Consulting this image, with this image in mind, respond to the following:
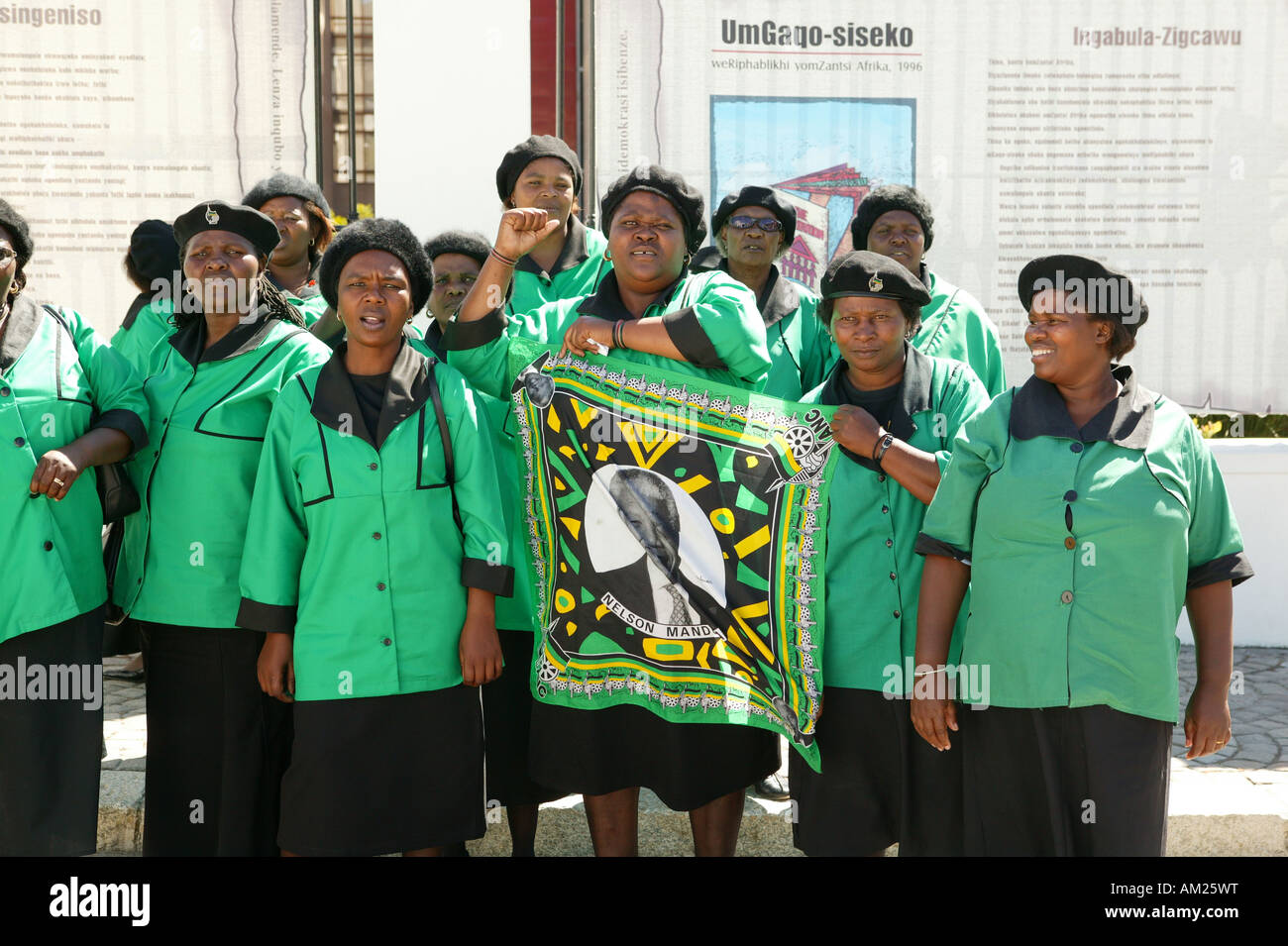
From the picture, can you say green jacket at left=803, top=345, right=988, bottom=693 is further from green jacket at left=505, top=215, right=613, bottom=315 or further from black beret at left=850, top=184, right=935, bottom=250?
green jacket at left=505, top=215, right=613, bottom=315

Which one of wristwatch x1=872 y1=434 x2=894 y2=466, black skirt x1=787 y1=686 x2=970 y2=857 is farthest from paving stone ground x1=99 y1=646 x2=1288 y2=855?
wristwatch x1=872 y1=434 x2=894 y2=466

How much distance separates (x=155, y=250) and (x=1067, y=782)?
427cm

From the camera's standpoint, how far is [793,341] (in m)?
4.09

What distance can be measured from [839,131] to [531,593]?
377 cm

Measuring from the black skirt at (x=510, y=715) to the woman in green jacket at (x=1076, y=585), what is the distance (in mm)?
1413

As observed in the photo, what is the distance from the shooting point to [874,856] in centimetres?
365

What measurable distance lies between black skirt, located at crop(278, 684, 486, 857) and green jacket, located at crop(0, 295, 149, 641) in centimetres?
83

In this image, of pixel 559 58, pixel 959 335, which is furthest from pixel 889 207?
pixel 559 58

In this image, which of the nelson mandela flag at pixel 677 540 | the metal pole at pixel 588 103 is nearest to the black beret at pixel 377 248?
the nelson mandela flag at pixel 677 540

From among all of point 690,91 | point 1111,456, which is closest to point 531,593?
point 1111,456

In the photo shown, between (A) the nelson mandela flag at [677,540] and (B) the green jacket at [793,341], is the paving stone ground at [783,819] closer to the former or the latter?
(A) the nelson mandela flag at [677,540]

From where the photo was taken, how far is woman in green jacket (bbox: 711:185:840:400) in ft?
13.3
